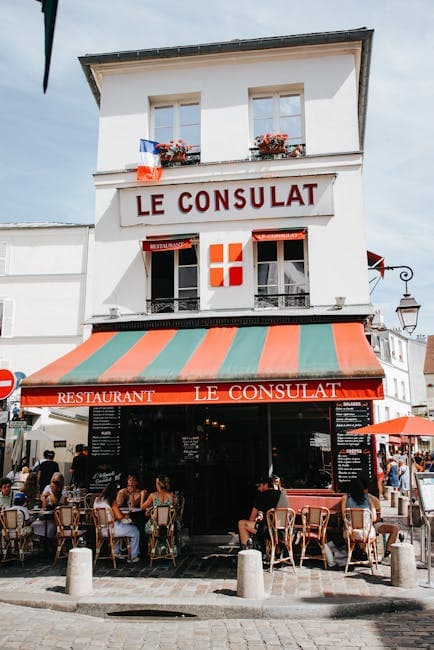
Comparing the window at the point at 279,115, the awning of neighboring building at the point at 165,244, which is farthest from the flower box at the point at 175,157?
the awning of neighboring building at the point at 165,244

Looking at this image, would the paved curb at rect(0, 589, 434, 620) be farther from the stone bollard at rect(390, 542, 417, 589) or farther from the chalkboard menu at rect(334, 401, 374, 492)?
the chalkboard menu at rect(334, 401, 374, 492)

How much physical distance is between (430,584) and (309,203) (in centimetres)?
713

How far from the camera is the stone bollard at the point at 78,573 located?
7.66 m

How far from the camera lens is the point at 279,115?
1257 centimetres

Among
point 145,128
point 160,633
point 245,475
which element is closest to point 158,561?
point 245,475

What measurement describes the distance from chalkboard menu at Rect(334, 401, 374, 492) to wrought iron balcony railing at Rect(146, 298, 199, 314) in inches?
137

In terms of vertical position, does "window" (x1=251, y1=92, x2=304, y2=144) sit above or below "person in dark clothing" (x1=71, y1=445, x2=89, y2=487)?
above

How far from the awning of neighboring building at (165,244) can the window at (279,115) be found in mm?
2702

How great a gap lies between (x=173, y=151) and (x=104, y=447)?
6207 millimetres

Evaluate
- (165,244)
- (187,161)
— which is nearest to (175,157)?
(187,161)

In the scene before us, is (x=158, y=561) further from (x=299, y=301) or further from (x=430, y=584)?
(x=299, y=301)

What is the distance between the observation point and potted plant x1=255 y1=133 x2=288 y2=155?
480 inches

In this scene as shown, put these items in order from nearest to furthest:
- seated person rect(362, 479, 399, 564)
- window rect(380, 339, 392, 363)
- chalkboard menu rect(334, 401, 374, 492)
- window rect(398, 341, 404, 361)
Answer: seated person rect(362, 479, 399, 564)
chalkboard menu rect(334, 401, 374, 492)
window rect(380, 339, 392, 363)
window rect(398, 341, 404, 361)

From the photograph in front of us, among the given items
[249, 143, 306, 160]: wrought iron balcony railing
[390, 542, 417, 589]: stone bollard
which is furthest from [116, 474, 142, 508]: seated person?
[249, 143, 306, 160]: wrought iron balcony railing
